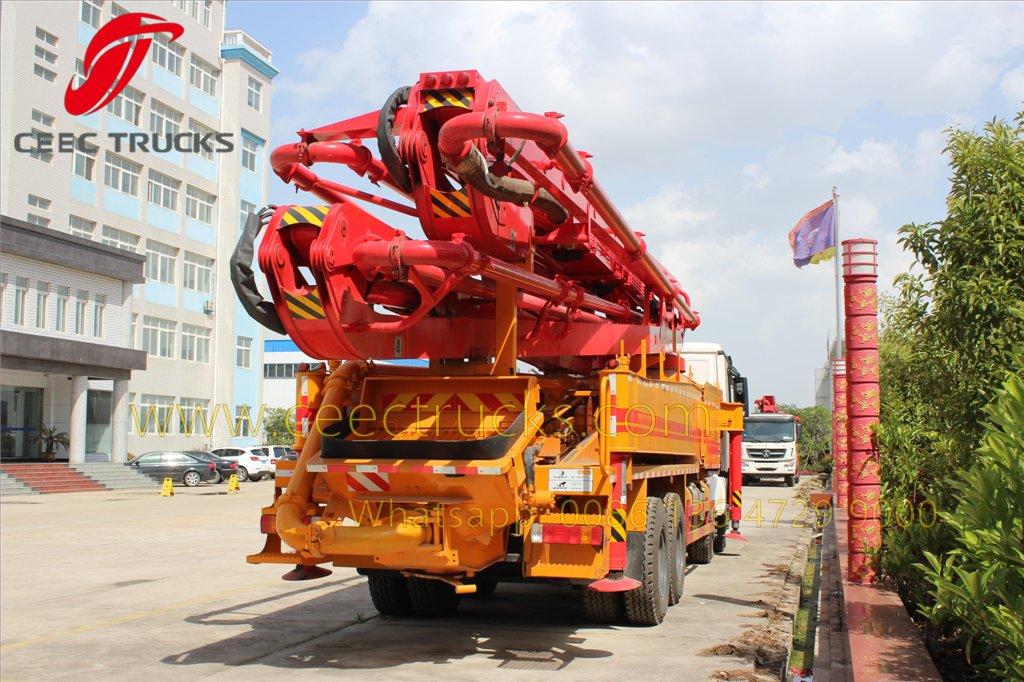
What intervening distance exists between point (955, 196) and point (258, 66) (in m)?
54.4

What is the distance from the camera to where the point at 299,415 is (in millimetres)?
8547

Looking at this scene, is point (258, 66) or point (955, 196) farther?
point (258, 66)

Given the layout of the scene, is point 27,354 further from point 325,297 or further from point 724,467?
point 325,297

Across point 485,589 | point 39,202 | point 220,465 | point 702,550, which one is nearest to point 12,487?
point 220,465

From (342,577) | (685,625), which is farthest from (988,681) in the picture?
(342,577)

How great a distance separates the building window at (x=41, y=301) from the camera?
37438mm

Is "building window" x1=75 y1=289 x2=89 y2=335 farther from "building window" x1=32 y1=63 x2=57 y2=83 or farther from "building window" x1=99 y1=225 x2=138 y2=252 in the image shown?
"building window" x1=32 y1=63 x2=57 y2=83

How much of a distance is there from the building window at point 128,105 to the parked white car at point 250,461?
17.6 m

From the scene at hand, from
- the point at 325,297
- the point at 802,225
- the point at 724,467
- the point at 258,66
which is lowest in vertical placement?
the point at 724,467

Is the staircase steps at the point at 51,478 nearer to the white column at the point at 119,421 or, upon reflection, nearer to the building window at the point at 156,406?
the white column at the point at 119,421

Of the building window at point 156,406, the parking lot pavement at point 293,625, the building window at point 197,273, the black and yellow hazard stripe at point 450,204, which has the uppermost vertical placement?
the building window at point 197,273

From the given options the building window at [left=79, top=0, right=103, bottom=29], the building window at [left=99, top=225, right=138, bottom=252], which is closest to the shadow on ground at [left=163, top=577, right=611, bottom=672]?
the building window at [left=99, top=225, right=138, bottom=252]

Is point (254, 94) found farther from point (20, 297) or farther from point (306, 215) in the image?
point (306, 215)

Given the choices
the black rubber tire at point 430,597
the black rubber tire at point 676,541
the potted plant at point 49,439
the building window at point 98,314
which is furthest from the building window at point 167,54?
the black rubber tire at point 676,541
